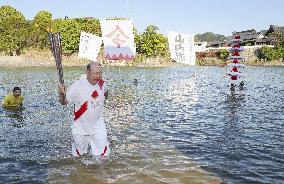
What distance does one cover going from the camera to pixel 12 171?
10594mm

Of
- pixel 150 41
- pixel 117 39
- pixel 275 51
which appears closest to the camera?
pixel 117 39

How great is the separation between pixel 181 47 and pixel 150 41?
322 feet

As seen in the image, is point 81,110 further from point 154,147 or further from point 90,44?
point 90,44

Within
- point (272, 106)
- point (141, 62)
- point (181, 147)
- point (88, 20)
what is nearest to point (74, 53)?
point (88, 20)

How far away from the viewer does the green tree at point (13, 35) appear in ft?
365

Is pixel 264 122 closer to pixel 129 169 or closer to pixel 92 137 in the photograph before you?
pixel 129 169

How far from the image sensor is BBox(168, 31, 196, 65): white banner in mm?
23562

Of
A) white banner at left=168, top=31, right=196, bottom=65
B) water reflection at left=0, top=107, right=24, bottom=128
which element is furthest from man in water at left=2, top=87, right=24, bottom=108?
white banner at left=168, top=31, right=196, bottom=65

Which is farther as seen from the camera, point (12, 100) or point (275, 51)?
point (275, 51)

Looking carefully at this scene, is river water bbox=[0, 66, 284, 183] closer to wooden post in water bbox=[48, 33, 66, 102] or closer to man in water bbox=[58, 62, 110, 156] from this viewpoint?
man in water bbox=[58, 62, 110, 156]

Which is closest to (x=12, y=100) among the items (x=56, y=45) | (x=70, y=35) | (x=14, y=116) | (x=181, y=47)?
(x=14, y=116)

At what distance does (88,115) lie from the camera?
9680mm

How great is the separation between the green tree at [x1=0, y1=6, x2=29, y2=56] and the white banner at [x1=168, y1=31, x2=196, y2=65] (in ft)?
321

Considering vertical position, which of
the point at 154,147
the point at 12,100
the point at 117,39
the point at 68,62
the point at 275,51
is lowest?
the point at 154,147
